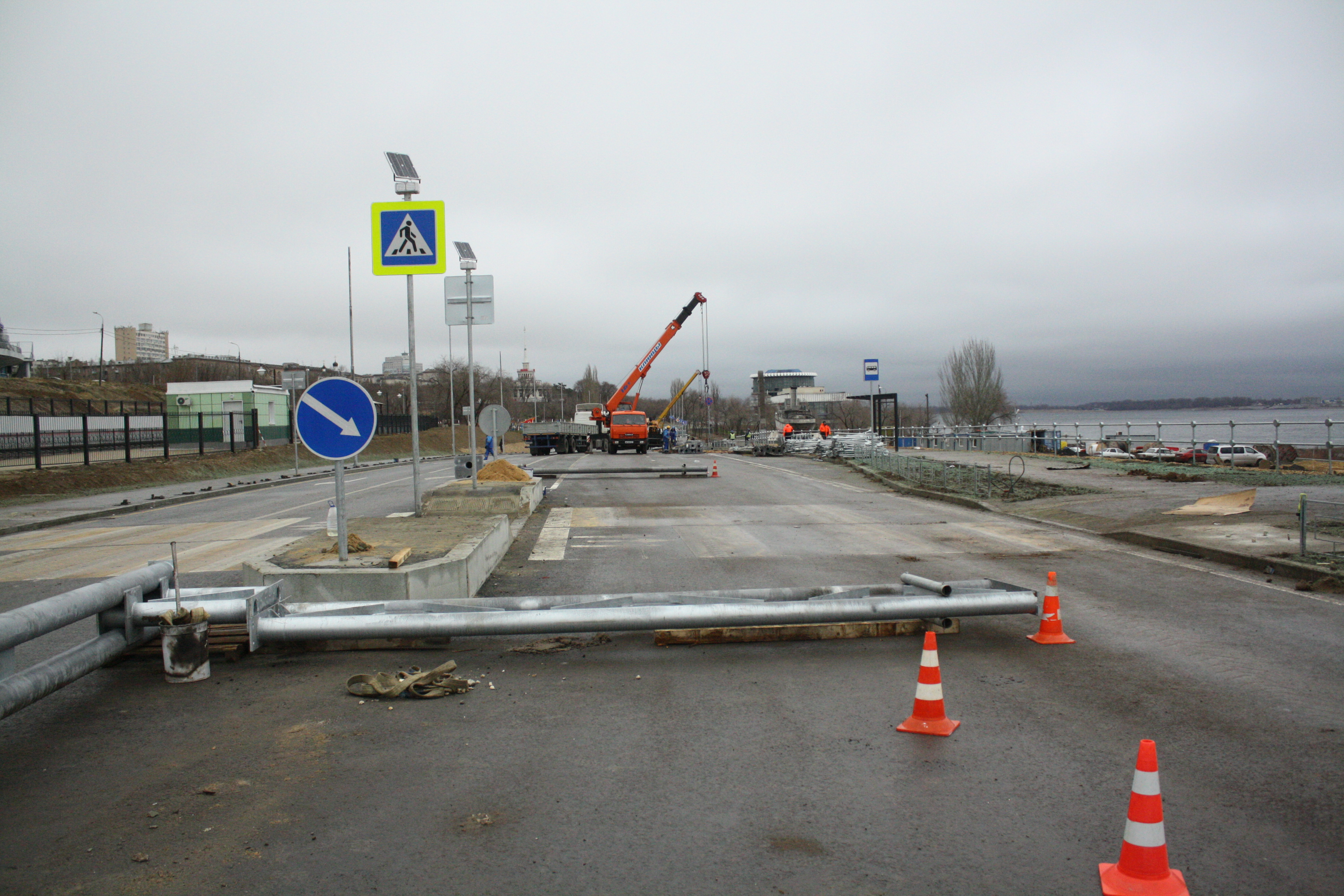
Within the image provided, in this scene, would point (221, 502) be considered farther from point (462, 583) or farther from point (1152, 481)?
point (1152, 481)

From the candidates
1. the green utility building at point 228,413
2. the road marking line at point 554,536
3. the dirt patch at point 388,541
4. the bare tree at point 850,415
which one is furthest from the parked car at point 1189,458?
the bare tree at point 850,415

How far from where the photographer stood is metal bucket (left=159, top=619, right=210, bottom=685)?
Answer: 5.60m

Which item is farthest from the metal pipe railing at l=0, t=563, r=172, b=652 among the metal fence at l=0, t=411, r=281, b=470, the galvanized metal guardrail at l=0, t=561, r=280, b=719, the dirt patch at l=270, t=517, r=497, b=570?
the metal fence at l=0, t=411, r=281, b=470

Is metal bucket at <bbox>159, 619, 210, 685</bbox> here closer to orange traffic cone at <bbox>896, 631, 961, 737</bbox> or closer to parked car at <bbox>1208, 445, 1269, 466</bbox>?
orange traffic cone at <bbox>896, 631, 961, 737</bbox>

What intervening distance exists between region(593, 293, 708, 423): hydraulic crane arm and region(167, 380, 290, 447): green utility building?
1929 centimetres

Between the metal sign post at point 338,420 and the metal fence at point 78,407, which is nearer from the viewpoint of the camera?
the metal sign post at point 338,420

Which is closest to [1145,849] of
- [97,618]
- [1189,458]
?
[97,618]

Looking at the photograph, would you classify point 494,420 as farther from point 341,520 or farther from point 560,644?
point 560,644

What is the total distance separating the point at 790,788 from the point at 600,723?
135 cm

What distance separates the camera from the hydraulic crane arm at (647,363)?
4631 centimetres

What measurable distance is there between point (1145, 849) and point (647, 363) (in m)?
46.4

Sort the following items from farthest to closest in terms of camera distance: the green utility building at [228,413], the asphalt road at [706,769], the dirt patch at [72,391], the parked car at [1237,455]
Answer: the dirt patch at [72,391] → the green utility building at [228,413] → the parked car at [1237,455] → the asphalt road at [706,769]

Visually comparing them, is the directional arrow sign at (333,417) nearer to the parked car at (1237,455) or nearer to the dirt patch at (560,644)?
the dirt patch at (560,644)

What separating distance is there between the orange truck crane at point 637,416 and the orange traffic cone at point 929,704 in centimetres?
4196
